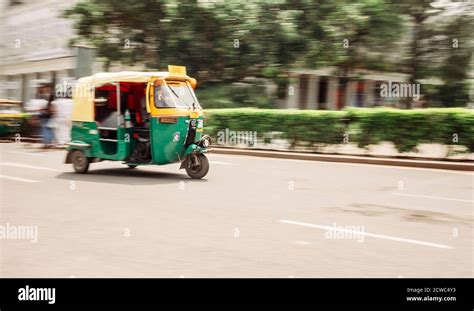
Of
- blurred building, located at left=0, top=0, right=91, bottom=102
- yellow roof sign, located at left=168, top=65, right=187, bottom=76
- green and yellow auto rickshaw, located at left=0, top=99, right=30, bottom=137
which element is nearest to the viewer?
yellow roof sign, located at left=168, top=65, right=187, bottom=76

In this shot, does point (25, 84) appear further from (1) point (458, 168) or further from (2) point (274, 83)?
(1) point (458, 168)

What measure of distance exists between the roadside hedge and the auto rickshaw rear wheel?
23.9ft

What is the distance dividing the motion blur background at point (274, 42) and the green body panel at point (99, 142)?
11202 mm

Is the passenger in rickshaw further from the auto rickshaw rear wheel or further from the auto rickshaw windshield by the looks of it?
the auto rickshaw rear wheel

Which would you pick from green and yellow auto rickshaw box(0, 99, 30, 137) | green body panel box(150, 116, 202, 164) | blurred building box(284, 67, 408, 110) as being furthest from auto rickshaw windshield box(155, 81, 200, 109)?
blurred building box(284, 67, 408, 110)

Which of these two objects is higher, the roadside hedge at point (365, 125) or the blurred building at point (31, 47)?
the blurred building at point (31, 47)

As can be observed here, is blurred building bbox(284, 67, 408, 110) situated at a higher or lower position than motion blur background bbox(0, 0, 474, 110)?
lower

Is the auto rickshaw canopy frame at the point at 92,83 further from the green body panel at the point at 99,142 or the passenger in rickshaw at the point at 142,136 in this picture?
the passenger in rickshaw at the point at 142,136

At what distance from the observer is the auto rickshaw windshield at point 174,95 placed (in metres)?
11.3

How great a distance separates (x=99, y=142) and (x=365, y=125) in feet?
25.1

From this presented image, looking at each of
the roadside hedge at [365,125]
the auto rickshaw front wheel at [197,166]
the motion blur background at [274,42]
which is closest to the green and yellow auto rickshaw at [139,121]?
the auto rickshaw front wheel at [197,166]

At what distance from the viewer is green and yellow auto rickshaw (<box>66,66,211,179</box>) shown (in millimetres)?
11328

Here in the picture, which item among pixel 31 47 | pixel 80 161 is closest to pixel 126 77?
pixel 80 161

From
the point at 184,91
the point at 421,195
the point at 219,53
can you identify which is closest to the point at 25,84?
the point at 219,53
